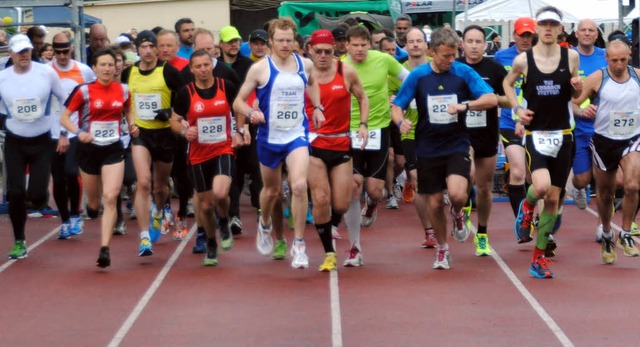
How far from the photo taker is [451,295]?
1080 cm

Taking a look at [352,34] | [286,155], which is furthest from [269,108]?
[352,34]

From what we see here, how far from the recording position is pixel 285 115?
38.2 ft

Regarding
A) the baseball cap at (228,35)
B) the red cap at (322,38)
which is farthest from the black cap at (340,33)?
the red cap at (322,38)

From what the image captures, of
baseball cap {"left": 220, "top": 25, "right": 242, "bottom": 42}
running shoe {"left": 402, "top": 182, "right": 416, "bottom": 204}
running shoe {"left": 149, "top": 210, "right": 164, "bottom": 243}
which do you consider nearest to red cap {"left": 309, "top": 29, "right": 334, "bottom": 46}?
running shoe {"left": 149, "top": 210, "right": 164, "bottom": 243}

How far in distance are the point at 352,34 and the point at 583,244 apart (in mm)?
3081

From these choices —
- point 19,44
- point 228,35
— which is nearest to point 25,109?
point 19,44

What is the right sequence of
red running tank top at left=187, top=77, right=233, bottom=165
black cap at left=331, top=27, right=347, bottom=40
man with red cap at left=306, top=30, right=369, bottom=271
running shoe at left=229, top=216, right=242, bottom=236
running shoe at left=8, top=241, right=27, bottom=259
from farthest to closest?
1. black cap at left=331, top=27, right=347, bottom=40
2. running shoe at left=229, top=216, right=242, bottom=236
3. running shoe at left=8, top=241, right=27, bottom=259
4. red running tank top at left=187, top=77, right=233, bottom=165
5. man with red cap at left=306, top=30, right=369, bottom=271

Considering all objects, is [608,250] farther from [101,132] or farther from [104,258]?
[101,132]

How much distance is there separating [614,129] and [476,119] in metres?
1.21

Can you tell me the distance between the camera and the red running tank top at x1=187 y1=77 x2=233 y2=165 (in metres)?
12.2

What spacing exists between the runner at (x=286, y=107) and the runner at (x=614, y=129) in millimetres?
2558

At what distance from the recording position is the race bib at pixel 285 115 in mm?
11625

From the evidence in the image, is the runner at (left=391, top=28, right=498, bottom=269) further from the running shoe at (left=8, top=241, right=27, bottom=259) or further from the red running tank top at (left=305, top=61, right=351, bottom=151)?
the running shoe at (left=8, top=241, right=27, bottom=259)

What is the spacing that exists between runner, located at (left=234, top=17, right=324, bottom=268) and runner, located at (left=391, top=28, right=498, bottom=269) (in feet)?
2.55
